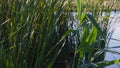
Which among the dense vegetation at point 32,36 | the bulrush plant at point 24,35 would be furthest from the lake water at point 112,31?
the bulrush plant at point 24,35

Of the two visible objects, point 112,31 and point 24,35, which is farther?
point 112,31

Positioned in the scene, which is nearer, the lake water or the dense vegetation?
the dense vegetation

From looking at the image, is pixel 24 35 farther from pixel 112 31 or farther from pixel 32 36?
pixel 112 31

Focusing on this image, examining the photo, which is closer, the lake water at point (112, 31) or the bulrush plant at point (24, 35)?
the bulrush plant at point (24, 35)

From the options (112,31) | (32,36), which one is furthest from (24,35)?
(112,31)

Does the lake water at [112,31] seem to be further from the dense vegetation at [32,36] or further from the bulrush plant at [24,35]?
the bulrush plant at [24,35]

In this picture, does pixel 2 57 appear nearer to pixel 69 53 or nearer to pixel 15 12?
pixel 15 12

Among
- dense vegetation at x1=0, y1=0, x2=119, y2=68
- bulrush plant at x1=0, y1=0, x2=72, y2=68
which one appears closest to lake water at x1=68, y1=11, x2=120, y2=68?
dense vegetation at x1=0, y1=0, x2=119, y2=68

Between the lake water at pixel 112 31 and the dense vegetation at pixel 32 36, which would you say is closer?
the dense vegetation at pixel 32 36

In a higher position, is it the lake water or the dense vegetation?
the dense vegetation

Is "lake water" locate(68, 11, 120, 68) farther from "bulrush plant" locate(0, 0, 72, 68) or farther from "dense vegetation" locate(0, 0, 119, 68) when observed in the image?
"bulrush plant" locate(0, 0, 72, 68)

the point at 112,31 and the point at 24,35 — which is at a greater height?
the point at 24,35

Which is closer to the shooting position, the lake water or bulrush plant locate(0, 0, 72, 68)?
bulrush plant locate(0, 0, 72, 68)

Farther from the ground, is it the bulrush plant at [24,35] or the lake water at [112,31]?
the bulrush plant at [24,35]
